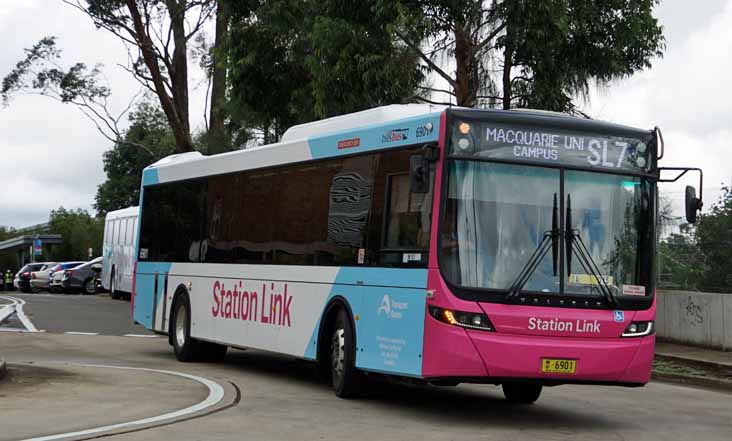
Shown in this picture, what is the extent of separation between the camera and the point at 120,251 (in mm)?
48156

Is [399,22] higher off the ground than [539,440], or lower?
higher

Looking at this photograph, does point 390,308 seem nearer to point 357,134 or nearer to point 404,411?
point 404,411

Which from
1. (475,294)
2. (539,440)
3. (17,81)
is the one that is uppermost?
(17,81)

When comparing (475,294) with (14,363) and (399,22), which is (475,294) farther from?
(399,22)

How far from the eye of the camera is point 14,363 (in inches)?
697

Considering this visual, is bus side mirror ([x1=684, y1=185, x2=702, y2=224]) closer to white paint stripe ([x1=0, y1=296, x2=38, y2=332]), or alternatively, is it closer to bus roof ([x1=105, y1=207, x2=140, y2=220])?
white paint stripe ([x1=0, y1=296, x2=38, y2=332])

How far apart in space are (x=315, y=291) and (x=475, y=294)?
3503mm

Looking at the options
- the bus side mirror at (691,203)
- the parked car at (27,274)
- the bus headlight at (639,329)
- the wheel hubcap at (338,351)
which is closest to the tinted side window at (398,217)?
the wheel hubcap at (338,351)

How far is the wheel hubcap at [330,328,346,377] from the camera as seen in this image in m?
14.3

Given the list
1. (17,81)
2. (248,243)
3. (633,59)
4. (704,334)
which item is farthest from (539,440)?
(17,81)

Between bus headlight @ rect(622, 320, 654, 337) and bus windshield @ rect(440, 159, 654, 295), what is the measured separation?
0.31 metres

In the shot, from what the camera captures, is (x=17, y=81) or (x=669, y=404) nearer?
(x=669, y=404)

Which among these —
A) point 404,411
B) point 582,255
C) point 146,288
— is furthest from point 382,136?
point 146,288

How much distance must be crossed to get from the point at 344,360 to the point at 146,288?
8.14m
